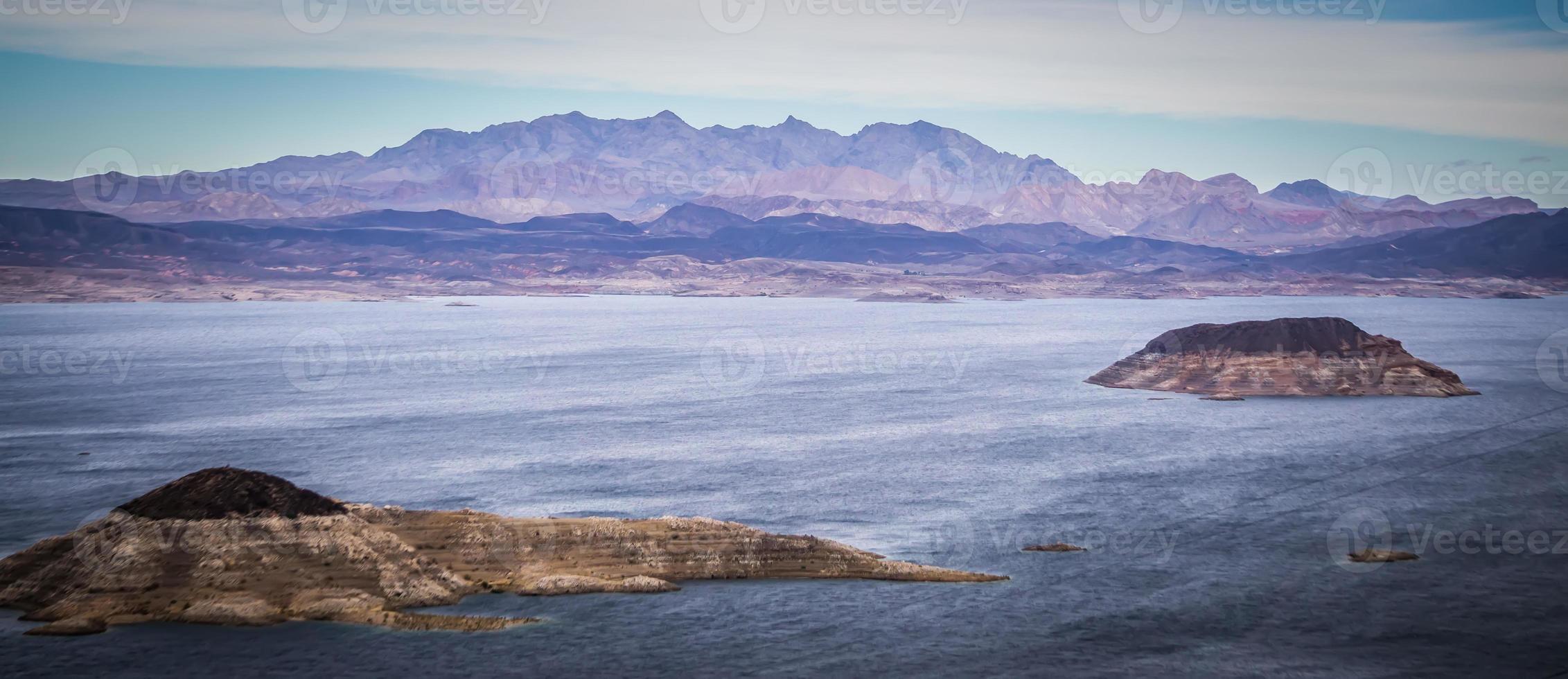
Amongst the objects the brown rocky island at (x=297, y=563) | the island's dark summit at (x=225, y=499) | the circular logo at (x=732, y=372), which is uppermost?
the island's dark summit at (x=225, y=499)

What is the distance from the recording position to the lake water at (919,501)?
141ft

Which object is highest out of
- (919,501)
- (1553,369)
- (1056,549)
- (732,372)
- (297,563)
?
(297,563)

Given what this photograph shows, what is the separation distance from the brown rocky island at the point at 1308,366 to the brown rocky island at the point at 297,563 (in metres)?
96.5

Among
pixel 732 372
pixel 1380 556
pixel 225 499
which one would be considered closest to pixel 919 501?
pixel 1380 556

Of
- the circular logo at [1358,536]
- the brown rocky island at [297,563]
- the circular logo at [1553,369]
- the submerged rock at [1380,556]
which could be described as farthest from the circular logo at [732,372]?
the circular logo at [1553,369]

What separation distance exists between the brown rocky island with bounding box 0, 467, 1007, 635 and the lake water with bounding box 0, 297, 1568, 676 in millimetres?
896

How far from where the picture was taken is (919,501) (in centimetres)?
7381

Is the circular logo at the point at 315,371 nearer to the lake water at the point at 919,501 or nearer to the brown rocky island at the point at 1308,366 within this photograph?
the lake water at the point at 919,501

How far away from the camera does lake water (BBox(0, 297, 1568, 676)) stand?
4312 centimetres

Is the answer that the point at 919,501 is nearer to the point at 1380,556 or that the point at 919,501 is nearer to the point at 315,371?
the point at 1380,556

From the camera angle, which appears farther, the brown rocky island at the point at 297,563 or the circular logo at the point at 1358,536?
the circular logo at the point at 1358,536

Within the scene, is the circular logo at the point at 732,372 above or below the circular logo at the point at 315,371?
above

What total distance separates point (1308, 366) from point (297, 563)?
386 ft

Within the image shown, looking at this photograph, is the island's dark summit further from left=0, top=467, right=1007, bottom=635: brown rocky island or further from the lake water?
the lake water
